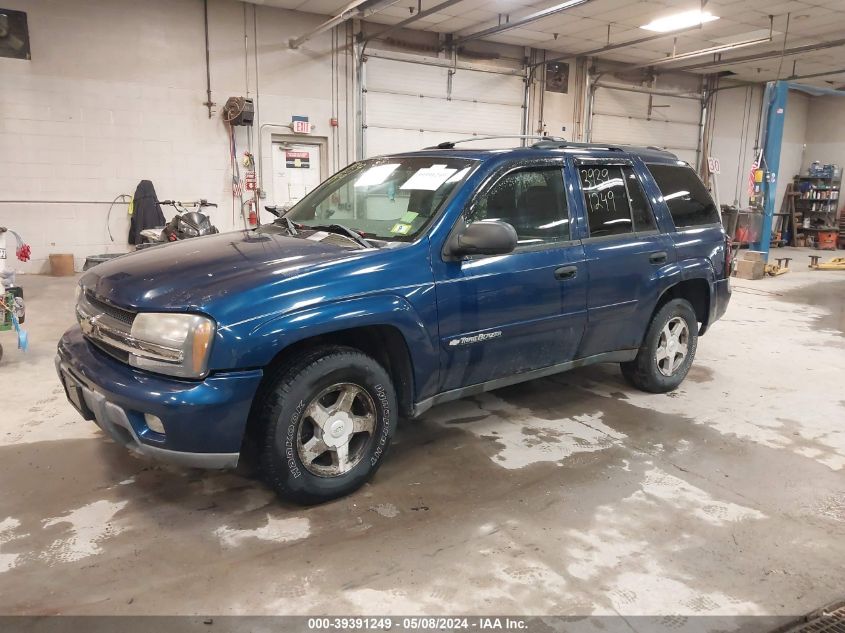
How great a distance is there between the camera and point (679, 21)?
35.3 ft

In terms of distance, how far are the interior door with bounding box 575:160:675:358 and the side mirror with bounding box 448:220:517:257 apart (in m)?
0.91

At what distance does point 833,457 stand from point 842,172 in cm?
1853

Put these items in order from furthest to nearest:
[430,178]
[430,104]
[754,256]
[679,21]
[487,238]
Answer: [430,104] < [754,256] < [679,21] < [430,178] < [487,238]

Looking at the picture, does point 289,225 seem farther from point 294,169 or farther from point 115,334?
point 294,169

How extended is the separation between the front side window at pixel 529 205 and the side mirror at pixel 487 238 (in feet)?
0.83

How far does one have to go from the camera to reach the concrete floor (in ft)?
7.37

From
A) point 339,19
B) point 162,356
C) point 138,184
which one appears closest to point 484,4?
point 339,19

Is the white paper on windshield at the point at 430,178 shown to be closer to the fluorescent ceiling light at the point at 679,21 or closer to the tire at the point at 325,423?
the tire at the point at 325,423

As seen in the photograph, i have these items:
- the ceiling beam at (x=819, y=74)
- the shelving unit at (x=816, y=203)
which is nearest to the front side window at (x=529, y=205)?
the ceiling beam at (x=819, y=74)

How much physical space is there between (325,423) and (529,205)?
1.68 metres

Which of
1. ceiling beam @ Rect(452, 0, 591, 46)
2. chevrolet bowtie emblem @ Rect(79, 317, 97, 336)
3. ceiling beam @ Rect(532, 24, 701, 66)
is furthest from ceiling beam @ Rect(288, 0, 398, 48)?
chevrolet bowtie emblem @ Rect(79, 317, 97, 336)

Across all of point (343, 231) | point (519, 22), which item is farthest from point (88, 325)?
point (519, 22)

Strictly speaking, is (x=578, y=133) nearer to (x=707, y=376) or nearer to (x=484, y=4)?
(x=484, y=4)

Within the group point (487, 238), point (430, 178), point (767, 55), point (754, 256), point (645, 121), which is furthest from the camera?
point (645, 121)
